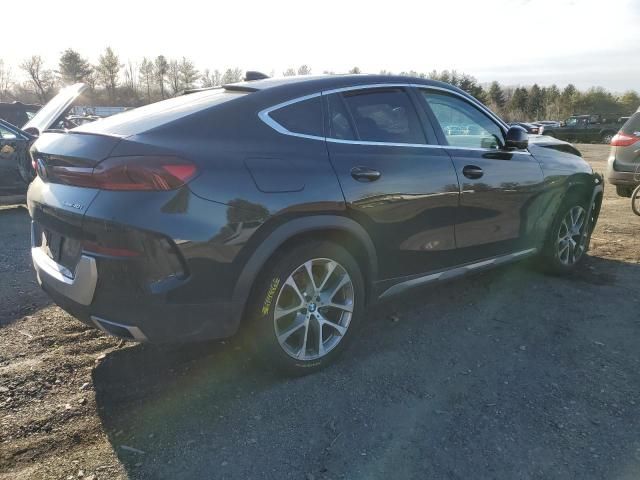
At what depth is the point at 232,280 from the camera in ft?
8.57

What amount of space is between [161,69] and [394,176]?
89341 mm

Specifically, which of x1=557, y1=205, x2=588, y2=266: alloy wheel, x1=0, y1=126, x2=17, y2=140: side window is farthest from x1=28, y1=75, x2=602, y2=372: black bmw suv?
x1=0, y1=126, x2=17, y2=140: side window

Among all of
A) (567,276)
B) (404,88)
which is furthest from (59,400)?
(567,276)

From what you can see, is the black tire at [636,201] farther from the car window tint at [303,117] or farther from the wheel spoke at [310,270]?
the wheel spoke at [310,270]

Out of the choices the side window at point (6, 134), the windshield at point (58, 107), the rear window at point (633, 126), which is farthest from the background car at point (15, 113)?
the rear window at point (633, 126)

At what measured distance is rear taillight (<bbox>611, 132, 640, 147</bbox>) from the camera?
861 centimetres

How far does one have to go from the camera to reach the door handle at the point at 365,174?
3.03 metres

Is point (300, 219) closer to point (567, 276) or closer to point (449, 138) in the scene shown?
point (449, 138)

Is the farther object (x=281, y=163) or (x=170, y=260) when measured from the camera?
(x=281, y=163)

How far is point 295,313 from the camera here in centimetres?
298

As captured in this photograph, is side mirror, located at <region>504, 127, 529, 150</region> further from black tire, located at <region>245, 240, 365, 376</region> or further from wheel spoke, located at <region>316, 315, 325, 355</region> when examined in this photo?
wheel spoke, located at <region>316, 315, 325, 355</region>

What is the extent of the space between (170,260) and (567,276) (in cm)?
406

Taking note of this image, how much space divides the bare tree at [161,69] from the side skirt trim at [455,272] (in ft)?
286

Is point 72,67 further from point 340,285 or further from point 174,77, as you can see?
point 340,285
